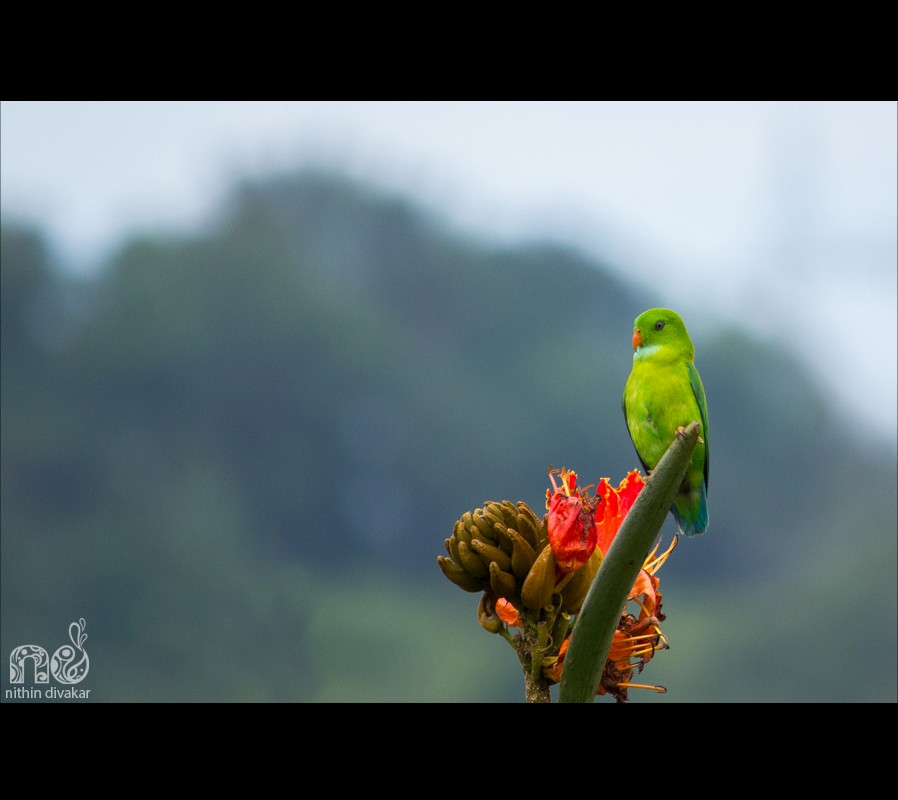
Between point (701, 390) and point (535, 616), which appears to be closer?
point (535, 616)

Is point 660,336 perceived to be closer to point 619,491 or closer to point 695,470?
point 695,470

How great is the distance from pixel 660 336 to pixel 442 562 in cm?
109

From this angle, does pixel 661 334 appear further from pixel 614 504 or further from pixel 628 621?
pixel 628 621

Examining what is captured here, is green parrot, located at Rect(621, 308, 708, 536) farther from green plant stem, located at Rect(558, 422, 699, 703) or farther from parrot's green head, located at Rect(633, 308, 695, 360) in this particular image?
green plant stem, located at Rect(558, 422, 699, 703)

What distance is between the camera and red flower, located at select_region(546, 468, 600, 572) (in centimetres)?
151

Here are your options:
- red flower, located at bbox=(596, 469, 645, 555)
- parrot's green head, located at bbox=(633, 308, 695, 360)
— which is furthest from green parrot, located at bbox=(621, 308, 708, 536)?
red flower, located at bbox=(596, 469, 645, 555)

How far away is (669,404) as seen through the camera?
254cm

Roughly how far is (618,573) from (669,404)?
4.58ft

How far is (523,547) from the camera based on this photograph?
1.57 m

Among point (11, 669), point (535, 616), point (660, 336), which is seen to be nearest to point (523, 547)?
point (535, 616)

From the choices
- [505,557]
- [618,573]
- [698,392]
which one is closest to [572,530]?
[505,557]

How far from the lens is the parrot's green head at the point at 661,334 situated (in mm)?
2295

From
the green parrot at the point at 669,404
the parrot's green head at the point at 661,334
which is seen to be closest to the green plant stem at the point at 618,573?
the parrot's green head at the point at 661,334

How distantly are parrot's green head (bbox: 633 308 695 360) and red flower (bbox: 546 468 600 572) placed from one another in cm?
82
